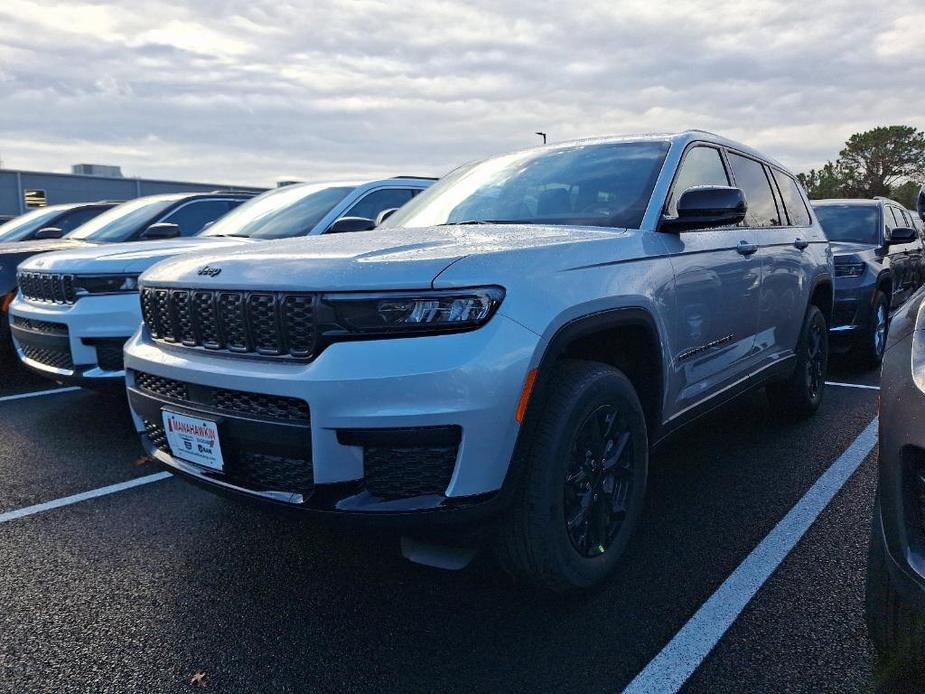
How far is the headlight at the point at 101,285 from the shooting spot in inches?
182

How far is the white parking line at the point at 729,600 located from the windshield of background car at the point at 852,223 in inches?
179

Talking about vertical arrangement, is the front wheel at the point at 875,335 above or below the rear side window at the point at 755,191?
below

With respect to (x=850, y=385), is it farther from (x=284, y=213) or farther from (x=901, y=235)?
(x=284, y=213)

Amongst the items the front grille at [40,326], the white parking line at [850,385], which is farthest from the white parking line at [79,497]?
the white parking line at [850,385]

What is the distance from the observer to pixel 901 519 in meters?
1.79

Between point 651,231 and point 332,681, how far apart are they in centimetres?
204

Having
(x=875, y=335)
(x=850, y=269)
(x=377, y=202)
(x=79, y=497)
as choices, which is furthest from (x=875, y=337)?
(x=79, y=497)

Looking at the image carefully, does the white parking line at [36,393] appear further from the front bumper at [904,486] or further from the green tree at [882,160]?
the green tree at [882,160]

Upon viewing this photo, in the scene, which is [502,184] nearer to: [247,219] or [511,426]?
[511,426]

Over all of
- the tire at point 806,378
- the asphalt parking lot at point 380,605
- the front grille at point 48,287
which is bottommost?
the asphalt parking lot at point 380,605

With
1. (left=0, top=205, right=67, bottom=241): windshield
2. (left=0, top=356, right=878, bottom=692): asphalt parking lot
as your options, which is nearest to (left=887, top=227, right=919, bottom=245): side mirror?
(left=0, top=356, right=878, bottom=692): asphalt parking lot

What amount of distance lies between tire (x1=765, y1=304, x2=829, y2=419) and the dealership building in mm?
25024

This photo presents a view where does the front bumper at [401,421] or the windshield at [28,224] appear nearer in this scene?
the front bumper at [401,421]

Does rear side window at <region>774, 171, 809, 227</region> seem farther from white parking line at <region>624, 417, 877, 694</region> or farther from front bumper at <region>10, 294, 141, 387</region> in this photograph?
front bumper at <region>10, 294, 141, 387</region>
